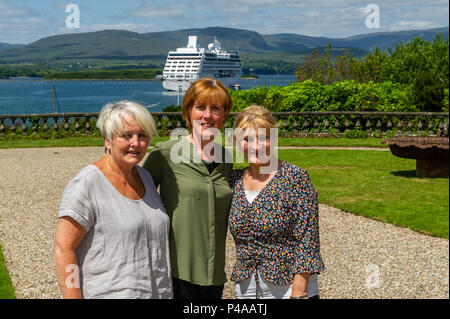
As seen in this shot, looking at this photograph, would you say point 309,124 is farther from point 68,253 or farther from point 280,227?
point 68,253

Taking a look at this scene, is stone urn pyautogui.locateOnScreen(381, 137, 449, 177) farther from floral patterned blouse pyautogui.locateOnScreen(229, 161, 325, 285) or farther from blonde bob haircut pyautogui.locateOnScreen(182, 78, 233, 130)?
blonde bob haircut pyautogui.locateOnScreen(182, 78, 233, 130)

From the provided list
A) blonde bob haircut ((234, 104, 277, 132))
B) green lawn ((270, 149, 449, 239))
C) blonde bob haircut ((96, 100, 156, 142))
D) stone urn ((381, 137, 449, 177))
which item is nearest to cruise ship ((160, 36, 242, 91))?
green lawn ((270, 149, 449, 239))

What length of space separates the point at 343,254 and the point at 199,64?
322ft

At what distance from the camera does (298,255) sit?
2801 millimetres

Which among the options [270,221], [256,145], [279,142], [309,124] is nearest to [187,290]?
[270,221]

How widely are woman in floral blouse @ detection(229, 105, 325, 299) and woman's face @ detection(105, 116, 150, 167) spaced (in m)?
0.57

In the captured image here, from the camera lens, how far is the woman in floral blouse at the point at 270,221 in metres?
2.77

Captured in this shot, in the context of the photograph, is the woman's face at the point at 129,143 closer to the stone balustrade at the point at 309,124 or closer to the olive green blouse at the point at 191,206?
the olive green blouse at the point at 191,206

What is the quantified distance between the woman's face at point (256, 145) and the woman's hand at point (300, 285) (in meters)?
0.63

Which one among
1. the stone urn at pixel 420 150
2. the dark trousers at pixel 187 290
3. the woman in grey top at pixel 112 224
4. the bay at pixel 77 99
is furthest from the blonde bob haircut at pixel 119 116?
the bay at pixel 77 99

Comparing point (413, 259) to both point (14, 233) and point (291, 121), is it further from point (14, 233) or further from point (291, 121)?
point (291, 121)

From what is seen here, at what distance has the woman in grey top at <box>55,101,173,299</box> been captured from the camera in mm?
2346

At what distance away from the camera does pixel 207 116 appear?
2.81 metres
